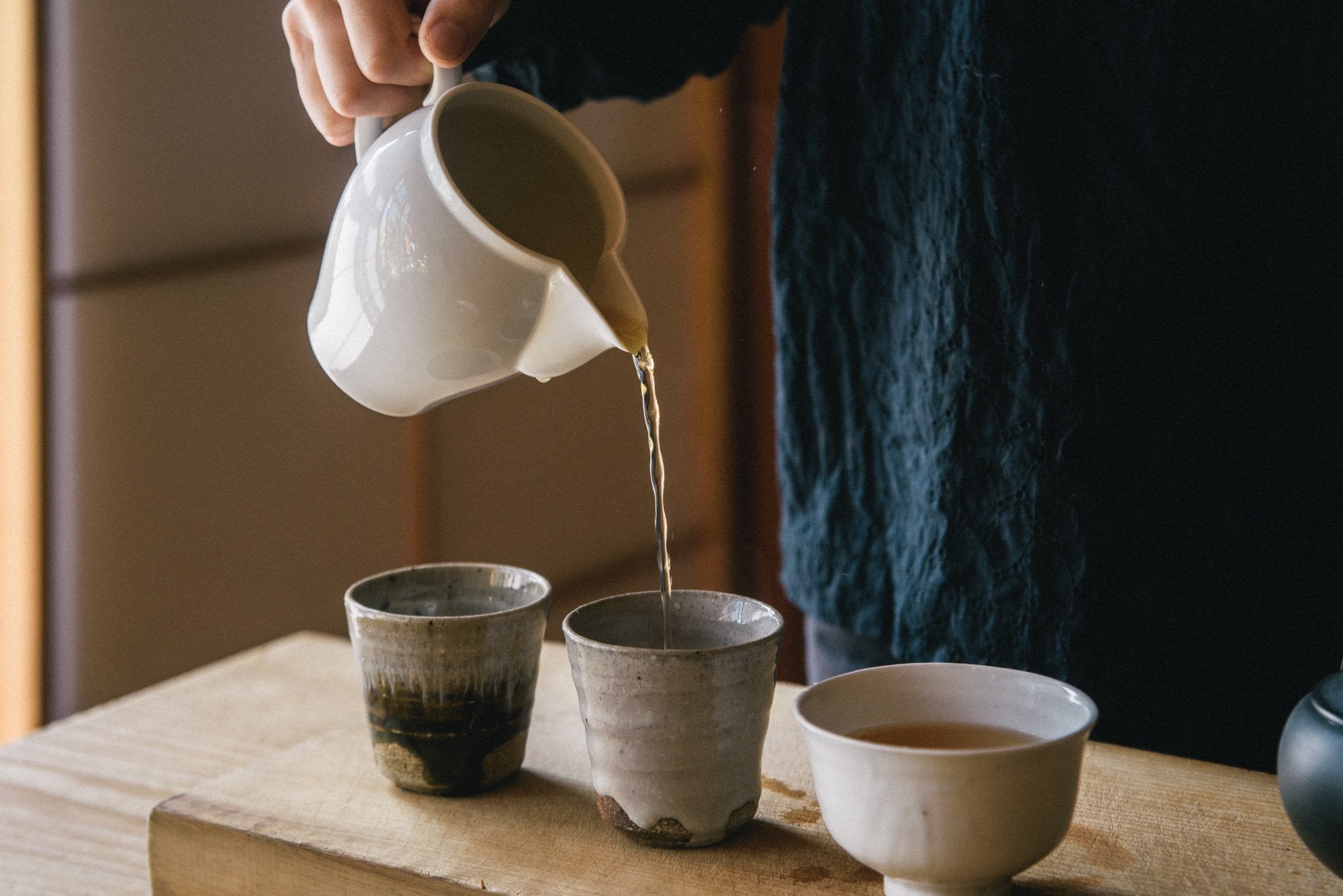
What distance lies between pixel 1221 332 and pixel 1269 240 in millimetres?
82

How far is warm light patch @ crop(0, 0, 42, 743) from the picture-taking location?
1988 millimetres

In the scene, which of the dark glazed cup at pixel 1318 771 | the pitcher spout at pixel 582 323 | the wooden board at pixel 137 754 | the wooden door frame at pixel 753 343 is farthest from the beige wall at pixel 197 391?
the dark glazed cup at pixel 1318 771

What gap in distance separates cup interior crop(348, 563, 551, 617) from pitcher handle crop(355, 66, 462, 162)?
0.33 m

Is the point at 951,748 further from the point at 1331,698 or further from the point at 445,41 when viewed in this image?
the point at 445,41

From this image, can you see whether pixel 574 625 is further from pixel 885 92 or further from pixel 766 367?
pixel 766 367

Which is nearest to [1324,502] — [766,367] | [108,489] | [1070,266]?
[1070,266]

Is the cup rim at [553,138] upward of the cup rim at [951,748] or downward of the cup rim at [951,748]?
upward

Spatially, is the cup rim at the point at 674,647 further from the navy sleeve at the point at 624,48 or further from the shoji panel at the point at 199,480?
the shoji panel at the point at 199,480

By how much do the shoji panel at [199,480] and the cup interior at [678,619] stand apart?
1.65 metres

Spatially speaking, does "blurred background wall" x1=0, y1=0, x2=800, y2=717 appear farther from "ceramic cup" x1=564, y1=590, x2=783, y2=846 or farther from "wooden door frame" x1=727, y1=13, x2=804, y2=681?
"ceramic cup" x1=564, y1=590, x2=783, y2=846

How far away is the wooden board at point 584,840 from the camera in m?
0.73

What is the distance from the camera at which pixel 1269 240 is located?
37.2 inches

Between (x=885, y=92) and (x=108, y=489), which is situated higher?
(x=885, y=92)

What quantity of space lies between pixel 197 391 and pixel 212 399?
37 mm
